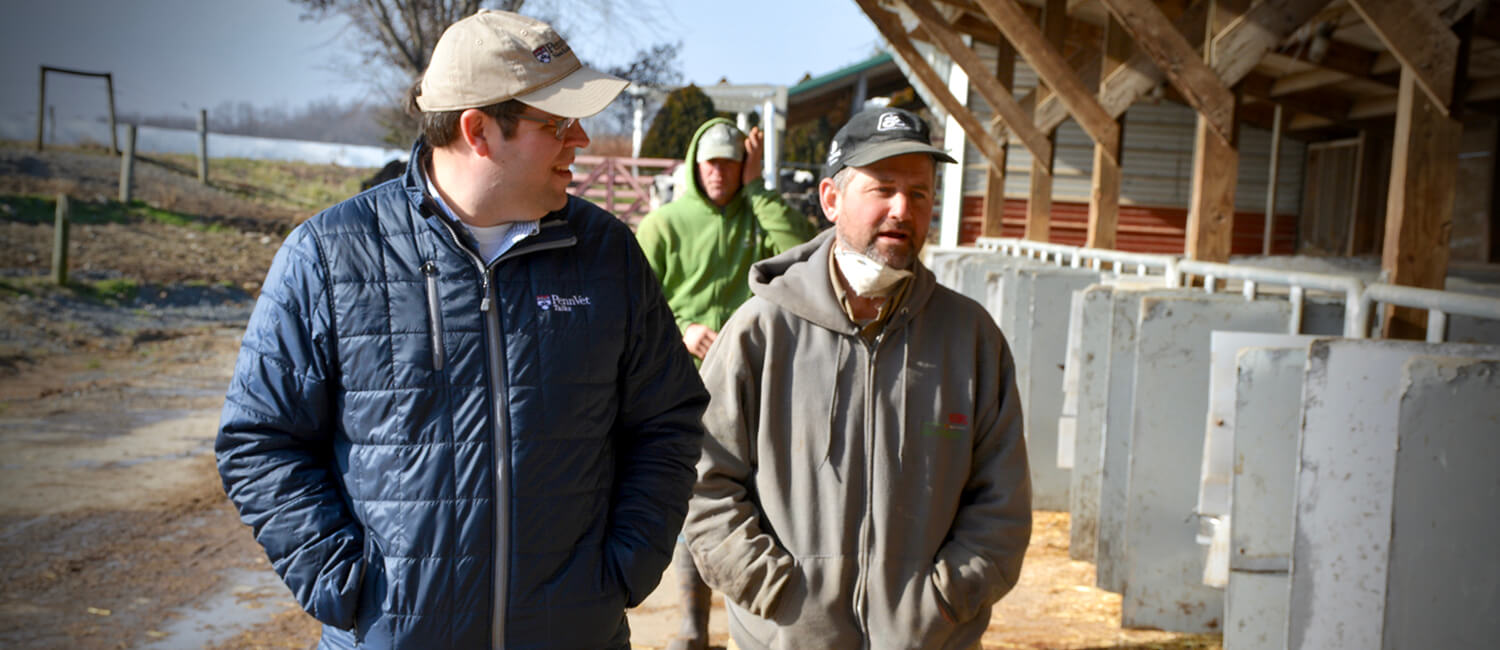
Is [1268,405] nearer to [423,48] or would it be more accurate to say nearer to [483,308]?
[483,308]

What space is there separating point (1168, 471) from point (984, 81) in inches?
260

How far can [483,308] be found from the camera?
6.63ft

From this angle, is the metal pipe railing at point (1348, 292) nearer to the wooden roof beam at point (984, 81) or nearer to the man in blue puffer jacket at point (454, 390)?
the man in blue puffer jacket at point (454, 390)

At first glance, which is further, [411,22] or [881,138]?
[411,22]

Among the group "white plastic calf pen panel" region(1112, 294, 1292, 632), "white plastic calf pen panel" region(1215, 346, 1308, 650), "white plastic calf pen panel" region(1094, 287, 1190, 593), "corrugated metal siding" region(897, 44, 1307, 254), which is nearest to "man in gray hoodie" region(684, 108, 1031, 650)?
"white plastic calf pen panel" region(1215, 346, 1308, 650)

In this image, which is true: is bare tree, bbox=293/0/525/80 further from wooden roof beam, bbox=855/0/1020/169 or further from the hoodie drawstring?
the hoodie drawstring

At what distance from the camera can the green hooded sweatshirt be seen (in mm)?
5059

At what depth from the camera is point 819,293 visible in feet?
8.90

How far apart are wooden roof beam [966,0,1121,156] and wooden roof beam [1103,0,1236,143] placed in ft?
5.83

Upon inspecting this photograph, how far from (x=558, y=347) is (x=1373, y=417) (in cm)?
197

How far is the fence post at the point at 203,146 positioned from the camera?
21.9 m

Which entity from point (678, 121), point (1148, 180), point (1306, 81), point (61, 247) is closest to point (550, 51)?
point (1306, 81)

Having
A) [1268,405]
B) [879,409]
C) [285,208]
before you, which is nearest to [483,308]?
[879,409]

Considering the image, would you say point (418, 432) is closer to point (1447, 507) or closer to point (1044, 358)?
point (1447, 507)
